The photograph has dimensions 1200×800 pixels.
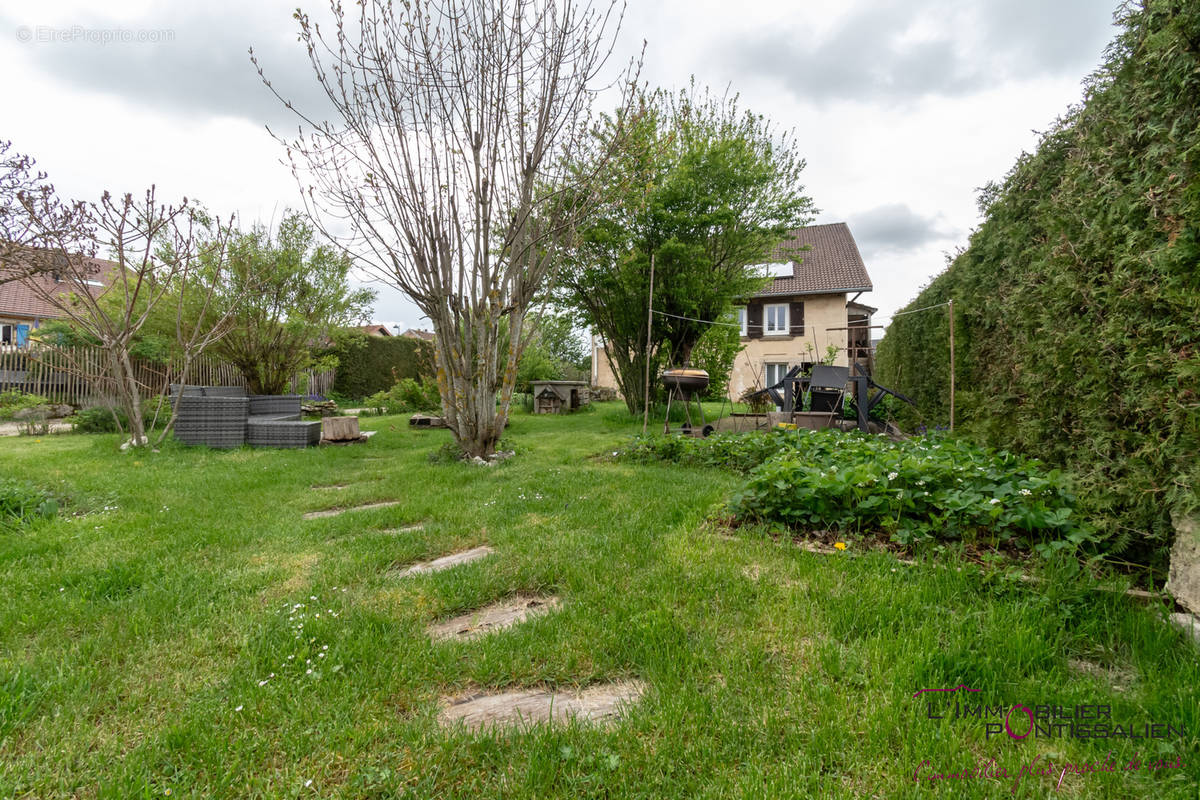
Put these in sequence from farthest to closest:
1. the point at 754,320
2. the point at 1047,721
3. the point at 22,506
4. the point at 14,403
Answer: the point at 754,320 < the point at 14,403 < the point at 22,506 < the point at 1047,721

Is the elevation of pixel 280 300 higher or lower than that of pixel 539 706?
higher

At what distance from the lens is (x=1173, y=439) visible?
1.73 metres

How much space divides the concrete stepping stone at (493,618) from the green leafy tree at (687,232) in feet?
23.1

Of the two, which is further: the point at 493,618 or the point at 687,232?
the point at 687,232

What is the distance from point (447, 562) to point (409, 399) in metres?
9.35

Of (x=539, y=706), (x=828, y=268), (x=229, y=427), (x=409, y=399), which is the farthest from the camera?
(x=828, y=268)

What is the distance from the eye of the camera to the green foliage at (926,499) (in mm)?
2061

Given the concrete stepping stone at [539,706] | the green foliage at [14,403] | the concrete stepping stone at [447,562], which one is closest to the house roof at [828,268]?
the concrete stepping stone at [447,562]

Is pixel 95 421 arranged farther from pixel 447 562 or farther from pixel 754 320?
pixel 754 320

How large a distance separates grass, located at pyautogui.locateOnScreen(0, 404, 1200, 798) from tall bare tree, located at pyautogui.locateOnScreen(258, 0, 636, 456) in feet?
10.1

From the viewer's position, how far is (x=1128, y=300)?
6.40 ft

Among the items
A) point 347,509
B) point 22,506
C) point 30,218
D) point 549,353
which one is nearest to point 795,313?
point 549,353

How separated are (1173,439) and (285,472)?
238 inches

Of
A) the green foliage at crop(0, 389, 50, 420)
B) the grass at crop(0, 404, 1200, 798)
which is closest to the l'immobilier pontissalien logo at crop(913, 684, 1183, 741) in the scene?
the grass at crop(0, 404, 1200, 798)
